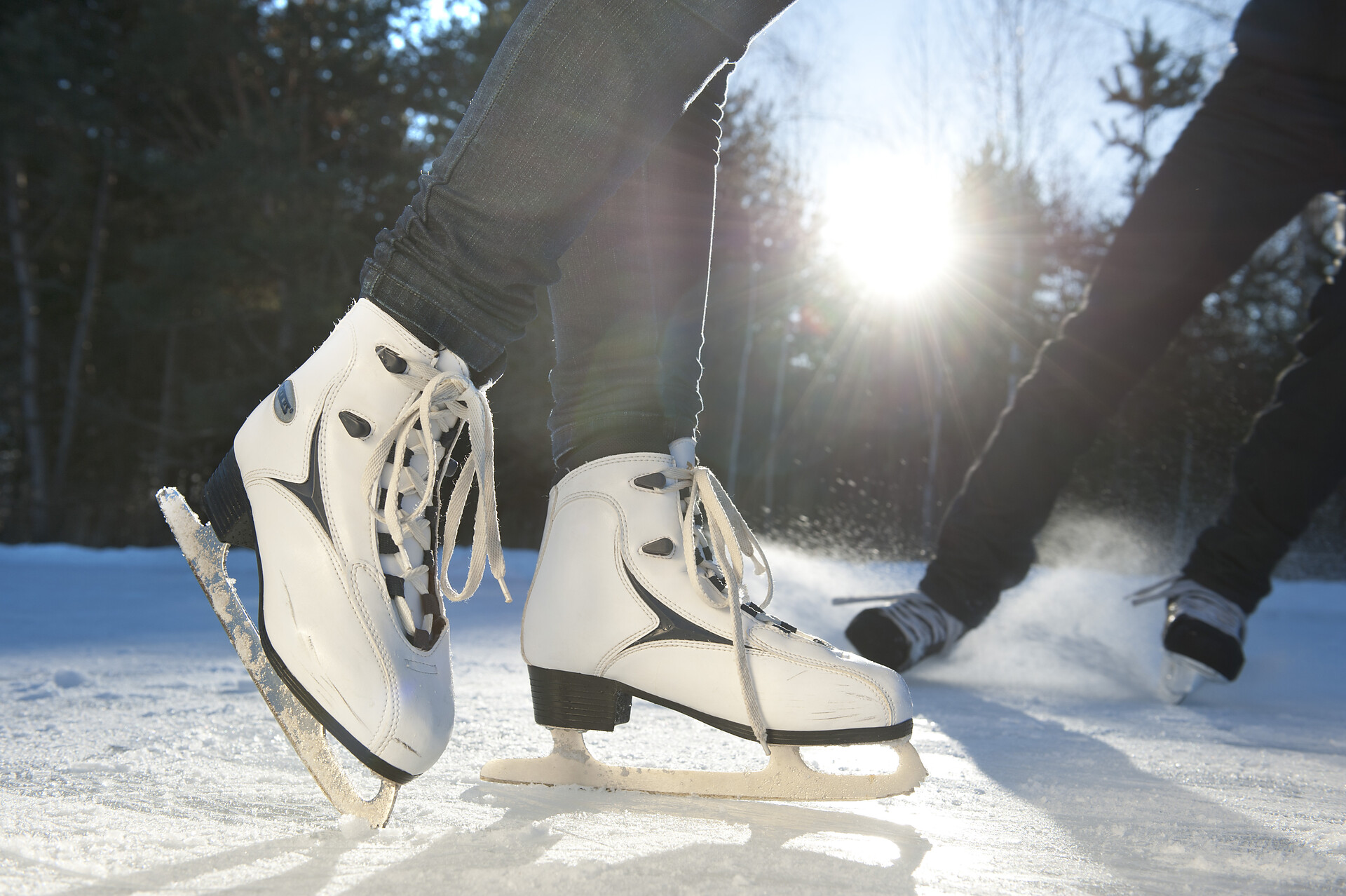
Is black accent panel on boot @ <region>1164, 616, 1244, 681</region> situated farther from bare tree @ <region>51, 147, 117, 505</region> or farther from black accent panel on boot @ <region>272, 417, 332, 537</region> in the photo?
bare tree @ <region>51, 147, 117, 505</region>

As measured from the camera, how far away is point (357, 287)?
893cm

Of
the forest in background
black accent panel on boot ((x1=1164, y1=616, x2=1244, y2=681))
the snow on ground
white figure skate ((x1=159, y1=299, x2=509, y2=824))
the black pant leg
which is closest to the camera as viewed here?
the snow on ground

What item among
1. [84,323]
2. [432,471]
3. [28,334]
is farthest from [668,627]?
[84,323]

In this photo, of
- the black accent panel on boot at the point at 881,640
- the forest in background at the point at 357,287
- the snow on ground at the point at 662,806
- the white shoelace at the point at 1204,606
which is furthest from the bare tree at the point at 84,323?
the white shoelace at the point at 1204,606

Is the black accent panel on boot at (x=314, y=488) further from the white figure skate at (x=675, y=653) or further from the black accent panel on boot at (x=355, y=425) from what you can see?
the white figure skate at (x=675, y=653)

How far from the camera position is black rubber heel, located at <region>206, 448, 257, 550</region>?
0.62 metres

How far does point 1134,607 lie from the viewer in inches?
65.2

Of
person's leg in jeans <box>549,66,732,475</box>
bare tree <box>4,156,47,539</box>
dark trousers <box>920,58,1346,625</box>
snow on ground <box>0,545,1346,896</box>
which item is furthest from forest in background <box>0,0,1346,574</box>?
person's leg in jeans <box>549,66,732,475</box>

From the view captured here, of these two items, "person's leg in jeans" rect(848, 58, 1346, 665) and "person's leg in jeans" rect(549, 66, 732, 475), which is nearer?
"person's leg in jeans" rect(549, 66, 732, 475)

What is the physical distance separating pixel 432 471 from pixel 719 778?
1.01 ft

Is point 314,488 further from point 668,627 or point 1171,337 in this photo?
point 1171,337

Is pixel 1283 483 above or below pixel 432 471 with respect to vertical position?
above

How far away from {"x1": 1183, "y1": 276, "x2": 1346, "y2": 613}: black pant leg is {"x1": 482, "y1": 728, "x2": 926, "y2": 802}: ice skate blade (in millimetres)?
925

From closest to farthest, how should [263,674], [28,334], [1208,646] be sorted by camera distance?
[263,674] < [1208,646] < [28,334]
